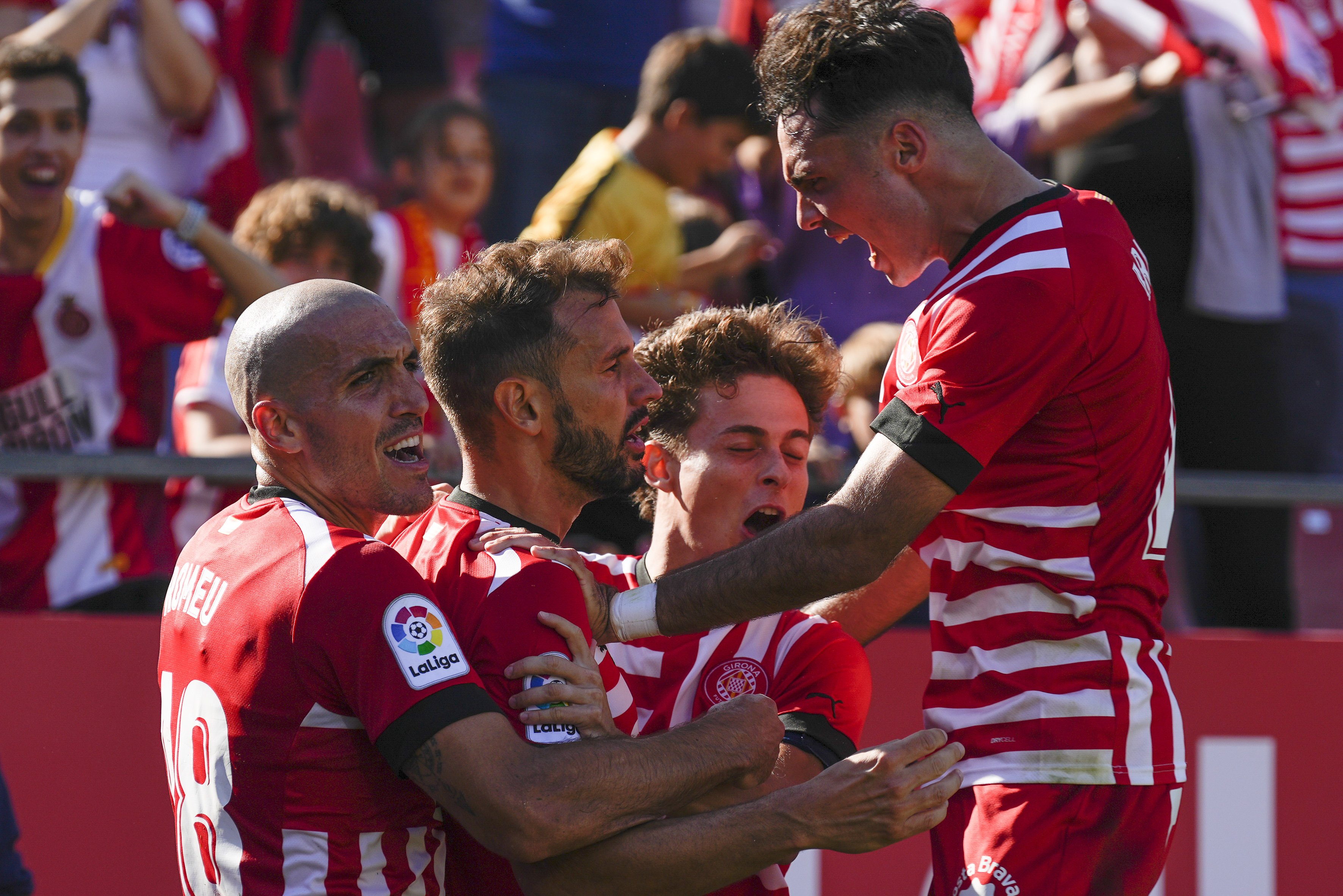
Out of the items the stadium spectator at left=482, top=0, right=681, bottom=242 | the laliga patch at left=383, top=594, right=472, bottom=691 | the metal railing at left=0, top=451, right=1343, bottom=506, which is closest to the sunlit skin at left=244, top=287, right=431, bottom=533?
the laliga patch at left=383, top=594, right=472, bottom=691

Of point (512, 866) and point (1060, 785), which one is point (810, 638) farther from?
point (512, 866)

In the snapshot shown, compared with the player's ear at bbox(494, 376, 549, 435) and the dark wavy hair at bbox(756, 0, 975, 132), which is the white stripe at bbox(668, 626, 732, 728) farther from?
the dark wavy hair at bbox(756, 0, 975, 132)

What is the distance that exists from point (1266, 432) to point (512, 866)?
156 inches

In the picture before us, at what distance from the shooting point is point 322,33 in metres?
6.37

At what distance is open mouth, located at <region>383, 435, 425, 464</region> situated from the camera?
2.55m

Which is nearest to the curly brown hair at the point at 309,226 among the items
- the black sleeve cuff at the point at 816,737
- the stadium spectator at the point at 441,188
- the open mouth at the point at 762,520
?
the stadium spectator at the point at 441,188

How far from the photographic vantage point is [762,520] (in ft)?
10.5

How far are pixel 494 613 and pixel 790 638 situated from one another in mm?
758

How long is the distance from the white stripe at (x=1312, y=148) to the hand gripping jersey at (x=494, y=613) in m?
4.12

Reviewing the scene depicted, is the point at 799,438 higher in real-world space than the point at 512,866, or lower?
higher

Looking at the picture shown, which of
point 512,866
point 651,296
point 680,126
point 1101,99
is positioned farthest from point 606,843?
point 1101,99

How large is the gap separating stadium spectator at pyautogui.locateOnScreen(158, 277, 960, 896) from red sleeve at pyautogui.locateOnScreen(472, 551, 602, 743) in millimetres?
44

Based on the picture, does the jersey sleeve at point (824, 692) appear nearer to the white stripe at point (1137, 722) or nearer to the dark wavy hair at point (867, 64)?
the white stripe at point (1137, 722)

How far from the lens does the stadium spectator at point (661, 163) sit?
15.9ft
